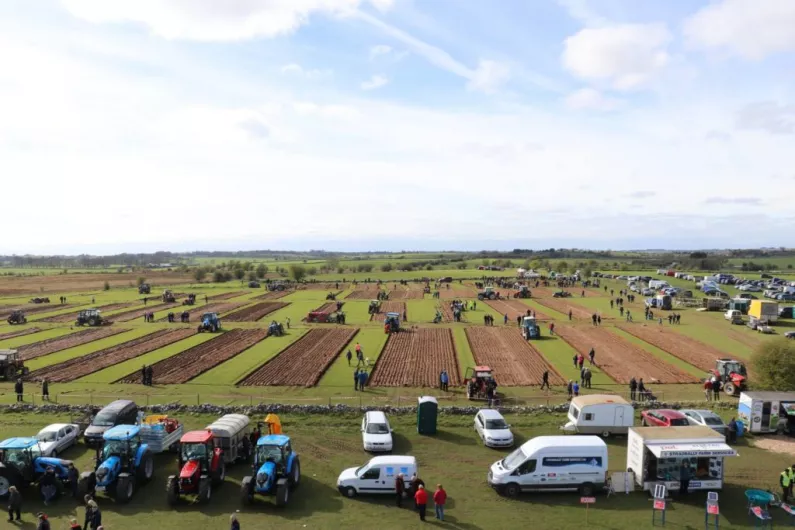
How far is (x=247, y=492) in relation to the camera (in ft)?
53.0

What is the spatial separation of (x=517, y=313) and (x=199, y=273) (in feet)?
297

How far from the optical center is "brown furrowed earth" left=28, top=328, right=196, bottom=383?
33031 millimetres

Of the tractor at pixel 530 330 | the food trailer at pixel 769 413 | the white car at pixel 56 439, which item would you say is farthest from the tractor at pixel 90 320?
the food trailer at pixel 769 413

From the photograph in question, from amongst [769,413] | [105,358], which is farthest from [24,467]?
[769,413]

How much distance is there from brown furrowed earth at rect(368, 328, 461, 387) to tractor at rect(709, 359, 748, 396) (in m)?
15.2

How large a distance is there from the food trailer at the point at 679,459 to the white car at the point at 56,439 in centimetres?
2099

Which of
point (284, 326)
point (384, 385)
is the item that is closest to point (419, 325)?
point (284, 326)

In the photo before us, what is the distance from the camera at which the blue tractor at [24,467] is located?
1647cm

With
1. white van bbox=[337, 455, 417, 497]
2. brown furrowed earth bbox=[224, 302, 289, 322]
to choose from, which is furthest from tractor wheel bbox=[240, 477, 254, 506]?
brown furrowed earth bbox=[224, 302, 289, 322]

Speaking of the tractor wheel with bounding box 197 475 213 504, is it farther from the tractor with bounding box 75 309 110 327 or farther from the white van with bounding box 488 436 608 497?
the tractor with bounding box 75 309 110 327

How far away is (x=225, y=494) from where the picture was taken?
17094 mm

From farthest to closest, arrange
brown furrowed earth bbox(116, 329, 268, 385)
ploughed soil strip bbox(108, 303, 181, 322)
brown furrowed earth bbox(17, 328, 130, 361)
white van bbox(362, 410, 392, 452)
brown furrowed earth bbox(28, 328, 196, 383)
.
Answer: ploughed soil strip bbox(108, 303, 181, 322) < brown furrowed earth bbox(17, 328, 130, 361) < brown furrowed earth bbox(28, 328, 196, 383) < brown furrowed earth bbox(116, 329, 268, 385) < white van bbox(362, 410, 392, 452)

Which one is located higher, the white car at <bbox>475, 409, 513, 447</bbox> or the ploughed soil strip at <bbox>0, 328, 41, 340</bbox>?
the white car at <bbox>475, 409, 513, 447</bbox>

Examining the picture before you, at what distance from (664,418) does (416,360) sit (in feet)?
59.3
